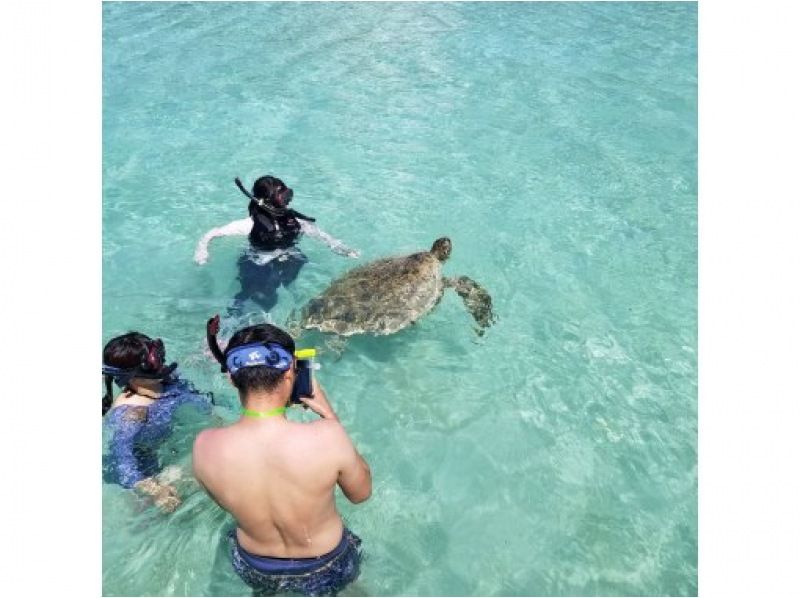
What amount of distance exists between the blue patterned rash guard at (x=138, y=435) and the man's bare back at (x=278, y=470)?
1.48 meters

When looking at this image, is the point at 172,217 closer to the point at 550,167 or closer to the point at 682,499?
the point at 550,167

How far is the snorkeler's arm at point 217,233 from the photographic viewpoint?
612 cm

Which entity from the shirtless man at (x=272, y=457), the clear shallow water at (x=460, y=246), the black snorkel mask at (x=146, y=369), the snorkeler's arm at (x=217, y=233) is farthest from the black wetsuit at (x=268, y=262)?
the shirtless man at (x=272, y=457)

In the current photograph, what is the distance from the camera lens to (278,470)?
3.01 meters

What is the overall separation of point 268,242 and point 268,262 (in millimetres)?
261

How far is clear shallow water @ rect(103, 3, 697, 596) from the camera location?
15.4ft

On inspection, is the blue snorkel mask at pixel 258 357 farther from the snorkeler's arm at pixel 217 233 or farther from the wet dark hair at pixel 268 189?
the snorkeler's arm at pixel 217 233

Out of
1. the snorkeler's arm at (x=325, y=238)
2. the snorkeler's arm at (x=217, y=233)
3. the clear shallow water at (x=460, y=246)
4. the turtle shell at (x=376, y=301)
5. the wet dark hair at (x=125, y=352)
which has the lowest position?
the clear shallow water at (x=460, y=246)

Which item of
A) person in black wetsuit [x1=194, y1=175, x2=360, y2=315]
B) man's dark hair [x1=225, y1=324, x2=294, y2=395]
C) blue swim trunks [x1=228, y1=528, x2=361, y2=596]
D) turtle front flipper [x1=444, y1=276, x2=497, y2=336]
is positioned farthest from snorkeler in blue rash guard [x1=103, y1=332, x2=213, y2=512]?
turtle front flipper [x1=444, y1=276, x2=497, y2=336]

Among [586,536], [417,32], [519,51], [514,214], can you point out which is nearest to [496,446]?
[586,536]

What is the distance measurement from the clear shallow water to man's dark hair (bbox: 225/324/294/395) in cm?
186

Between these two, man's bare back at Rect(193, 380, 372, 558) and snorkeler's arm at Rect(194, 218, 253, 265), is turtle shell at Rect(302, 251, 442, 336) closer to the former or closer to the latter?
snorkeler's arm at Rect(194, 218, 253, 265)

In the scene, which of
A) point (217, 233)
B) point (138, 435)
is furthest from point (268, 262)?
point (138, 435)

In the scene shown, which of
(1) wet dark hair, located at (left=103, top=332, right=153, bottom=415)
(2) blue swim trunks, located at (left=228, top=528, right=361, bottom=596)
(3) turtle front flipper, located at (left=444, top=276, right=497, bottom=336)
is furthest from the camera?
(3) turtle front flipper, located at (left=444, top=276, right=497, bottom=336)
